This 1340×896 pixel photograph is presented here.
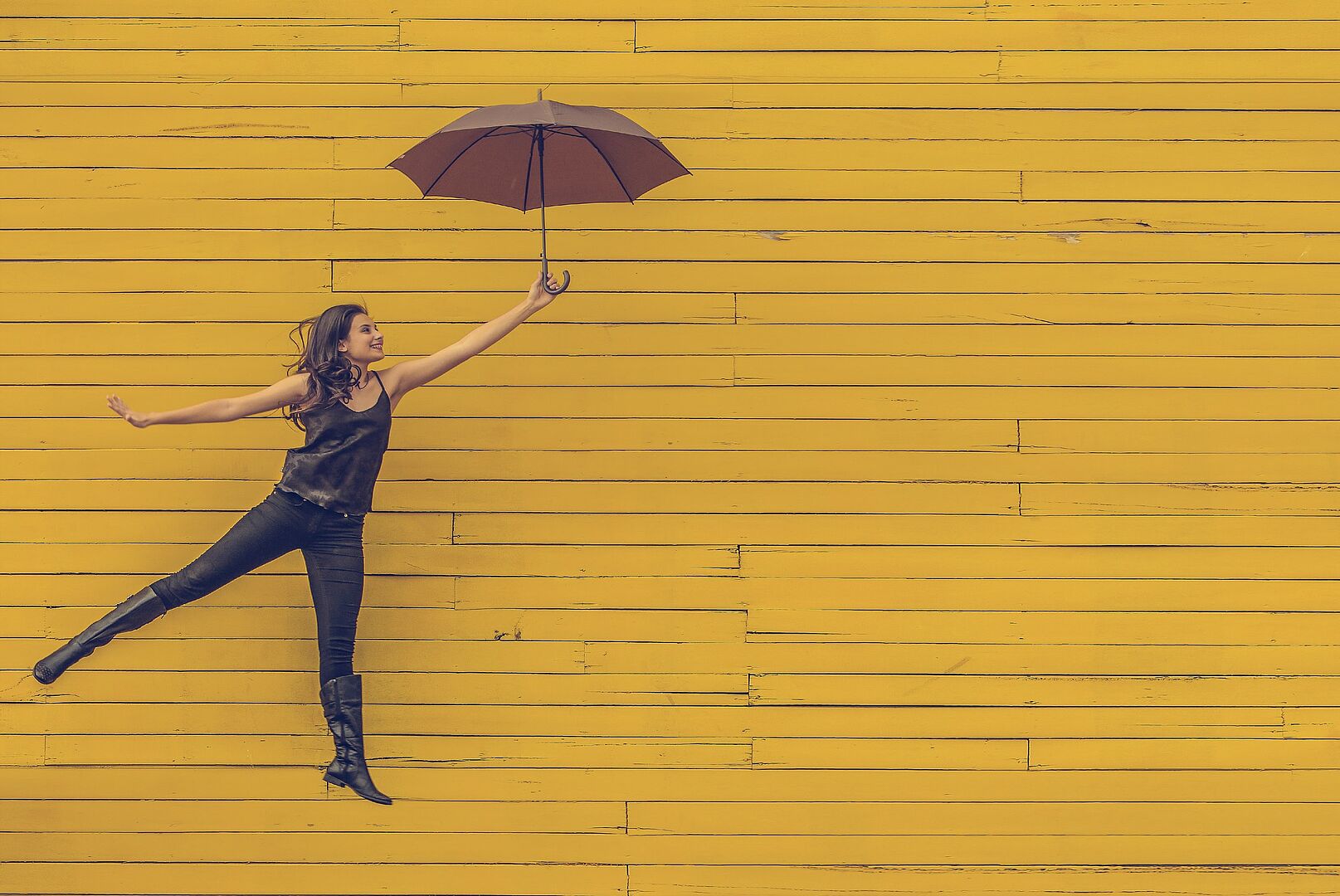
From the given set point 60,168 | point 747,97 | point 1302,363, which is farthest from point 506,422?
point 1302,363

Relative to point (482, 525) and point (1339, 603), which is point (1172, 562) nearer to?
point (1339, 603)

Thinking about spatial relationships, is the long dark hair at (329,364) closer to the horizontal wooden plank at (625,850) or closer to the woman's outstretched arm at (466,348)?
the woman's outstretched arm at (466,348)

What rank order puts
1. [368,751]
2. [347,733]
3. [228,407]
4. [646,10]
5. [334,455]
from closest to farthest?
[228,407] → [334,455] → [347,733] → [368,751] → [646,10]

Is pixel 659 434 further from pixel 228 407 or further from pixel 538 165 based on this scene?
pixel 228 407

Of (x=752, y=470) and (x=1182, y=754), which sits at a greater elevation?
(x=752, y=470)

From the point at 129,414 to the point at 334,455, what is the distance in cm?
65

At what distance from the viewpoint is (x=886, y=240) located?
14.0 feet

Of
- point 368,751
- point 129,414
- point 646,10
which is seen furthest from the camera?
point 646,10

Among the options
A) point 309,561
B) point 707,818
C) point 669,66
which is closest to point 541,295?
point 669,66

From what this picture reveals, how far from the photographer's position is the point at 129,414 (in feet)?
11.6

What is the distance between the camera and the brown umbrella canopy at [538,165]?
3.82 m

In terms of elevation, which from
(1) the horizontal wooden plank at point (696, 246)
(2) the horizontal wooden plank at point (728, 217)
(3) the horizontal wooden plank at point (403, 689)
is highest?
(2) the horizontal wooden plank at point (728, 217)

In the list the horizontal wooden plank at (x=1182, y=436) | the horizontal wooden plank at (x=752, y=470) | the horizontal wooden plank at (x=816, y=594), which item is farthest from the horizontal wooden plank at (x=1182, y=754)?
the horizontal wooden plank at (x=1182, y=436)

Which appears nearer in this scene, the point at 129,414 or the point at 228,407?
the point at 129,414
